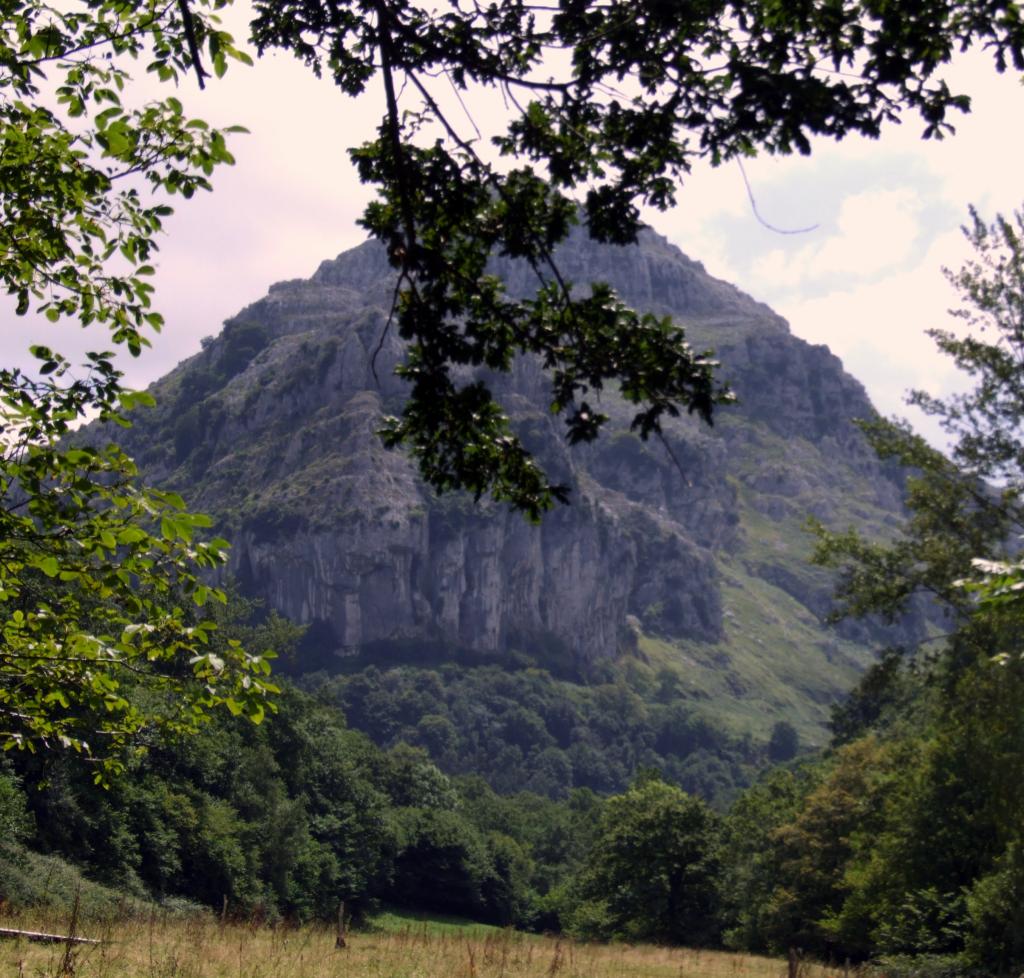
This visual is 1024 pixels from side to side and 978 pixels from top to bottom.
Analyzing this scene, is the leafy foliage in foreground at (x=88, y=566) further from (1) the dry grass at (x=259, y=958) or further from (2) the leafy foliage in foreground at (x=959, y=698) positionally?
(2) the leafy foliage in foreground at (x=959, y=698)

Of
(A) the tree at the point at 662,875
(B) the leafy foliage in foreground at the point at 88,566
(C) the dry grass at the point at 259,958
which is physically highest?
(B) the leafy foliage in foreground at the point at 88,566

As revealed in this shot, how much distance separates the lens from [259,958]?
45.0 ft

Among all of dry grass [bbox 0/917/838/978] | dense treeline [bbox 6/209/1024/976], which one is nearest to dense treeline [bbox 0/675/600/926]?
dense treeline [bbox 6/209/1024/976]

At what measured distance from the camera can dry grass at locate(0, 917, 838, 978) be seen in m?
11.7

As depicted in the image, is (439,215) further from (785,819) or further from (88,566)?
(785,819)

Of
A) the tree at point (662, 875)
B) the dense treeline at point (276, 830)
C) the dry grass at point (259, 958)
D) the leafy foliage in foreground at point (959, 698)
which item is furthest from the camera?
the tree at point (662, 875)

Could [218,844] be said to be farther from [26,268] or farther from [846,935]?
[26,268]

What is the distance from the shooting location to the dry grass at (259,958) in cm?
1172

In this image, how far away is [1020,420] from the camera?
2431 cm

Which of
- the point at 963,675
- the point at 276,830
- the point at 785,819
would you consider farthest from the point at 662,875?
the point at 963,675

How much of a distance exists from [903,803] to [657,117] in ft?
90.0

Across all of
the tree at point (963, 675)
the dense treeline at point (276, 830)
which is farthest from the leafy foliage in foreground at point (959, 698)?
the dense treeline at point (276, 830)

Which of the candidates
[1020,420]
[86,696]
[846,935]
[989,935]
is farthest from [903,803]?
[86,696]

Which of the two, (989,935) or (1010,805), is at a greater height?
(1010,805)
